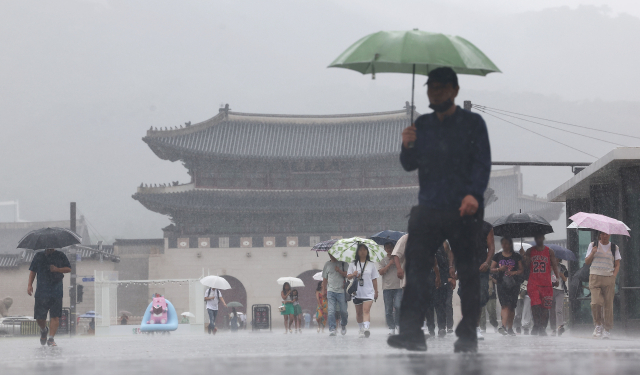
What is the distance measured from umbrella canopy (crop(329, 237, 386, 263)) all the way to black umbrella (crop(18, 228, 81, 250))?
395cm

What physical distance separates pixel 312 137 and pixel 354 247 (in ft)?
89.9

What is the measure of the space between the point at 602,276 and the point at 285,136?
99.8ft

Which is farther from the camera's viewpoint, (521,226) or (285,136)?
(285,136)

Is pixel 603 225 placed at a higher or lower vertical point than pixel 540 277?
higher

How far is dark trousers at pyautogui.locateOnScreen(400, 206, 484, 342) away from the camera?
A: 4.91m

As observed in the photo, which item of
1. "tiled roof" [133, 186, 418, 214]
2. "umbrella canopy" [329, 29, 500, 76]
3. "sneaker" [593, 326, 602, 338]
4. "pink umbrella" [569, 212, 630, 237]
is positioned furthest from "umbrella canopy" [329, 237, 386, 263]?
"tiled roof" [133, 186, 418, 214]

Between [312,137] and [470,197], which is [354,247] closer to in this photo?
[470,197]

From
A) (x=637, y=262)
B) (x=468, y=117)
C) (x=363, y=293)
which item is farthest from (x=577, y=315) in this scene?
(x=468, y=117)

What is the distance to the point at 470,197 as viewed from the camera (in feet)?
15.7

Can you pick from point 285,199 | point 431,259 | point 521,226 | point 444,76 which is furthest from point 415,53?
point 285,199

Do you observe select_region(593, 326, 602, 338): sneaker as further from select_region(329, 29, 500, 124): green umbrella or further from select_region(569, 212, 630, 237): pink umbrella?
select_region(329, 29, 500, 124): green umbrella

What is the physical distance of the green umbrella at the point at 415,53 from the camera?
5.60 metres

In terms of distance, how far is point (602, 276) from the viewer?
1127cm

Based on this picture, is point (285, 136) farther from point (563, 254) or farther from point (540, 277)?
point (540, 277)
